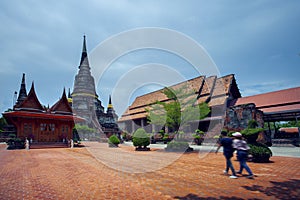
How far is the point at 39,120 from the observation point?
66.7 ft

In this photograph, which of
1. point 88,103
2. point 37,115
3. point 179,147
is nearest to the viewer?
point 179,147

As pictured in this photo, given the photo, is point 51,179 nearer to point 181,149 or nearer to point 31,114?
point 181,149

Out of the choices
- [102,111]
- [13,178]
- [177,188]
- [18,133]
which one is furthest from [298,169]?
[102,111]

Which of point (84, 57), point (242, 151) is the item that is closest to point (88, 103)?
point (84, 57)

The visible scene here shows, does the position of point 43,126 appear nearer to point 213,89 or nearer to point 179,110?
point 179,110

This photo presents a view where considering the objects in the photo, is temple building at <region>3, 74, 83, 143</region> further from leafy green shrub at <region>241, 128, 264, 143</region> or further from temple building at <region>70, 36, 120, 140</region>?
leafy green shrub at <region>241, 128, 264, 143</region>

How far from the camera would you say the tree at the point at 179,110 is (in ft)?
47.6

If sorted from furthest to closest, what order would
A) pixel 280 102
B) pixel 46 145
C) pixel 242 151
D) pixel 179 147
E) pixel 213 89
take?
1. pixel 213 89
2. pixel 46 145
3. pixel 280 102
4. pixel 179 147
5. pixel 242 151

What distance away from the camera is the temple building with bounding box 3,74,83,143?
62.3 ft

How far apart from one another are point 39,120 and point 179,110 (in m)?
15.2

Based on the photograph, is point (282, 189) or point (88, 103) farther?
point (88, 103)

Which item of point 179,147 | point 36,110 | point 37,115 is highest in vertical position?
point 36,110

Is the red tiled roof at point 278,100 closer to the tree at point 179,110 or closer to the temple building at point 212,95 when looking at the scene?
the temple building at point 212,95

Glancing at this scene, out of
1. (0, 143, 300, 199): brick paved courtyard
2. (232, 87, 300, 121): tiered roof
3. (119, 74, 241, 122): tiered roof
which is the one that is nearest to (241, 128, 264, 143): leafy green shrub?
(0, 143, 300, 199): brick paved courtyard
